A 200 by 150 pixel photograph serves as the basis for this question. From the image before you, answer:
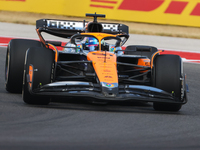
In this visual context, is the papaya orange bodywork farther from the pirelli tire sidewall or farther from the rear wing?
the rear wing

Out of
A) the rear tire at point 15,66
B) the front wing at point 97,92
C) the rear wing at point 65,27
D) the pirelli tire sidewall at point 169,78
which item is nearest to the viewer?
the front wing at point 97,92

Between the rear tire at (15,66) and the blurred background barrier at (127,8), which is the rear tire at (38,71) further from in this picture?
the blurred background barrier at (127,8)

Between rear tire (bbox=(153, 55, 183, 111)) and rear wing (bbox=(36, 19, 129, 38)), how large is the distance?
8.21ft

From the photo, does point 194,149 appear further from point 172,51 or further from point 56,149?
point 172,51

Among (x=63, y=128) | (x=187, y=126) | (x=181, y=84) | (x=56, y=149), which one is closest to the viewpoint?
(x=56, y=149)

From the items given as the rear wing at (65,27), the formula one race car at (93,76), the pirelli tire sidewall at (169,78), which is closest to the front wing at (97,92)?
the formula one race car at (93,76)

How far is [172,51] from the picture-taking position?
15.3 metres

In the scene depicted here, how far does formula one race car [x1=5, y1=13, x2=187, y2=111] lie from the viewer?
6.43 metres

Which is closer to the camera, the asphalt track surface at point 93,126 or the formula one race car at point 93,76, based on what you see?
the asphalt track surface at point 93,126

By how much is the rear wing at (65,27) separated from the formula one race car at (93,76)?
114 centimetres

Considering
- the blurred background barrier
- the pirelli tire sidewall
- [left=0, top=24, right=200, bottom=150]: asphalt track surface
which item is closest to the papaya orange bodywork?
[left=0, top=24, right=200, bottom=150]: asphalt track surface

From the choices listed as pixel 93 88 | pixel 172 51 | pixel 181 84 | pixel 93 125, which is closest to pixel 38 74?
pixel 93 88

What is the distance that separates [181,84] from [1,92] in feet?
9.92

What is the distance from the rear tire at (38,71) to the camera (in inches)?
260
